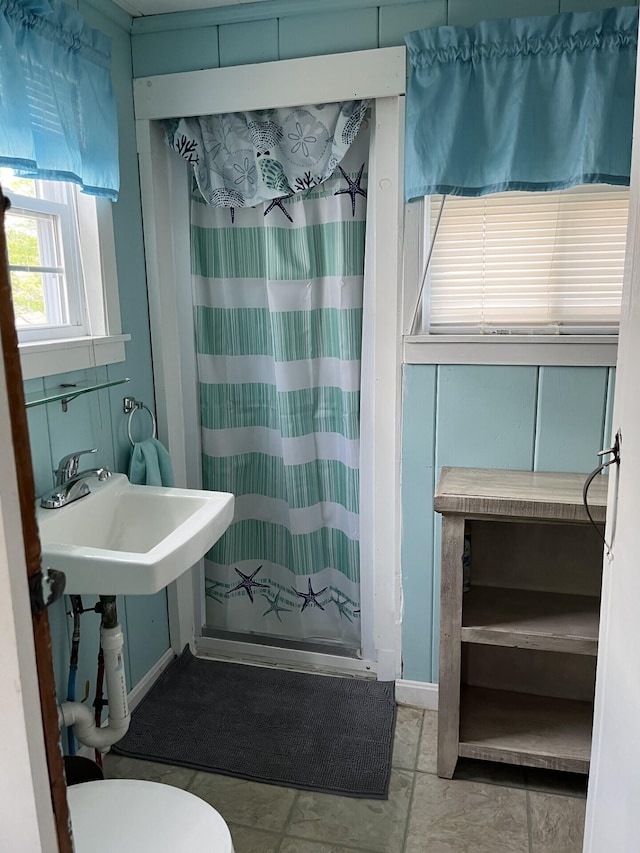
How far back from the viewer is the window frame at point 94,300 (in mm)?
1855

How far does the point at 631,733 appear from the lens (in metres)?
1.00

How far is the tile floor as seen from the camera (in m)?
1.74

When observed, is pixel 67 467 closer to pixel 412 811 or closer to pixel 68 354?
pixel 68 354

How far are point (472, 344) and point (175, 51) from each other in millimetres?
1326

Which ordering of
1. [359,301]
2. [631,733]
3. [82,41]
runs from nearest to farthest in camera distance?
[631,733] < [82,41] < [359,301]

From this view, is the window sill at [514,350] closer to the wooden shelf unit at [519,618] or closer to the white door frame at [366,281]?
the white door frame at [366,281]

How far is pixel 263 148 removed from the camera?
211cm

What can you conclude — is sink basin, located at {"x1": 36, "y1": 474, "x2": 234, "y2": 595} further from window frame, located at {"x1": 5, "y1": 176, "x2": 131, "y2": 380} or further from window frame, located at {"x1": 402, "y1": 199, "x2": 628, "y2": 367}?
window frame, located at {"x1": 402, "y1": 199, "x2": 628, "y2": 367}

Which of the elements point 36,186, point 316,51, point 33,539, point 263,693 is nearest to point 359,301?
point 316,51

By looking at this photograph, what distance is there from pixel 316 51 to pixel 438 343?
0.96 metres

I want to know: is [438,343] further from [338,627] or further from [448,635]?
[338,627]

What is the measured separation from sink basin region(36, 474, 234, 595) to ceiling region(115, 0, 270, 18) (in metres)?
1.42

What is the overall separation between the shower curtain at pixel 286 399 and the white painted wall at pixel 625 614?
4.02 ft

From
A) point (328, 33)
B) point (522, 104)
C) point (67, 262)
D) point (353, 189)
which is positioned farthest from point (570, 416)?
point (67, 262)
